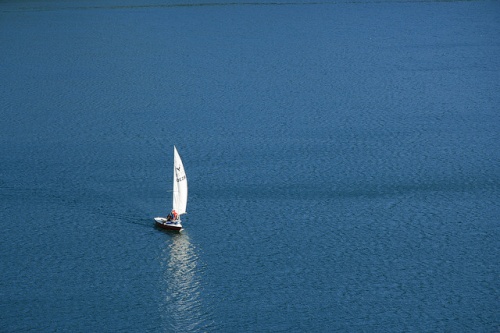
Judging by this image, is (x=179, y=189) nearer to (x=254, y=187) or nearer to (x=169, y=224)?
(x=169, y=224)

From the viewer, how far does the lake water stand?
22.0 m

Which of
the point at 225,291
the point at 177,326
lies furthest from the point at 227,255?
the point at 177,326

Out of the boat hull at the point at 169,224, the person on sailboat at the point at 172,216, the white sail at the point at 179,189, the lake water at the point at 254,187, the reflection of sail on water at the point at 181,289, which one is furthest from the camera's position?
the white sail at the point at 179,189

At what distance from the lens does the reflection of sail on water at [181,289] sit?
21047mm

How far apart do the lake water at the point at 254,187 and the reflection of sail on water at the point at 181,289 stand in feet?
0.20

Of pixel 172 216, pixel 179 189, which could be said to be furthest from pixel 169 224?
pixel 179 189

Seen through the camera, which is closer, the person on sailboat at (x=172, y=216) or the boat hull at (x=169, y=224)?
the boat hull at (x=169, y=224)

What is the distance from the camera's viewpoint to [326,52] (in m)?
53.3

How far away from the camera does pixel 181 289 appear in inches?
889

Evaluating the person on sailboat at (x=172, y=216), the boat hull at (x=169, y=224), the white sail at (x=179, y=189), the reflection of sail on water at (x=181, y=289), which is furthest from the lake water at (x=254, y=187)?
the white sail at (x=179, y=189)

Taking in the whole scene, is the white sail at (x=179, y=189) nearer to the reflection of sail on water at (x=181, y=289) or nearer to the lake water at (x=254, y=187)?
the lake water at (x=254, y=187)

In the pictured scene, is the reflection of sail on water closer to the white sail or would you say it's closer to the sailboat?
the sailboat

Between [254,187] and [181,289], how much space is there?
7724 millimetres

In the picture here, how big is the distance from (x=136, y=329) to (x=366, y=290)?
21.5ft
